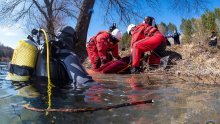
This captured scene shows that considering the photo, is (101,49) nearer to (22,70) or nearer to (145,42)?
(145,42)

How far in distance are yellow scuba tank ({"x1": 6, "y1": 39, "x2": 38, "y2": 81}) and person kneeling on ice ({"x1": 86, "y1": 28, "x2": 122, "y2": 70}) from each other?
13.7 ft

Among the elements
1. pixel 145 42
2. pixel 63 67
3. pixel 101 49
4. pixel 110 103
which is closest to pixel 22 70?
pixel 63 67

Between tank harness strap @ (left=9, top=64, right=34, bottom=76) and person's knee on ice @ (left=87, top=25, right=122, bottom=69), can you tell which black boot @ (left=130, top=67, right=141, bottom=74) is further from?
tank harness strap @ (left=9, top=64, right=34, bottom=76)

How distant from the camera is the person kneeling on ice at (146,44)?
763cm

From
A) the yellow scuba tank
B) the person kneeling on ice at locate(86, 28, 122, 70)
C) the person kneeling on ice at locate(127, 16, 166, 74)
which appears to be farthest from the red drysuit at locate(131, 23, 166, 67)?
the yellow scuba tank

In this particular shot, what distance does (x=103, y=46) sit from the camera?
843 centimetres

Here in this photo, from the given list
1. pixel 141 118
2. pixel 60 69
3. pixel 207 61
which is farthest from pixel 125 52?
pixel 141 118

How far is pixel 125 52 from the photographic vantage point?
1088cm

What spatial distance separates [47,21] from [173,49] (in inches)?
491

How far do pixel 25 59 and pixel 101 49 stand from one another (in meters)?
4.33

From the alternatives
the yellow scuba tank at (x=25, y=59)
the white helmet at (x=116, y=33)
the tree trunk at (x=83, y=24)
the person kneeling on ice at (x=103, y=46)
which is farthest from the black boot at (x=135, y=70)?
the tree trunk at (x=83, y=24)

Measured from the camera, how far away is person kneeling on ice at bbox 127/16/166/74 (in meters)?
7.63

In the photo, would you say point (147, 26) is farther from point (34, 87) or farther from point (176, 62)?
point (34, 87)

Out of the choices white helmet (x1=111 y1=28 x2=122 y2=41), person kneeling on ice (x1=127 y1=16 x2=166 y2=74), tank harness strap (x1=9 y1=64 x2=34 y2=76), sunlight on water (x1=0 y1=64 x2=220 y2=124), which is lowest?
sunlight on water (x1=0 y1=64 x2=220 y2=124)
